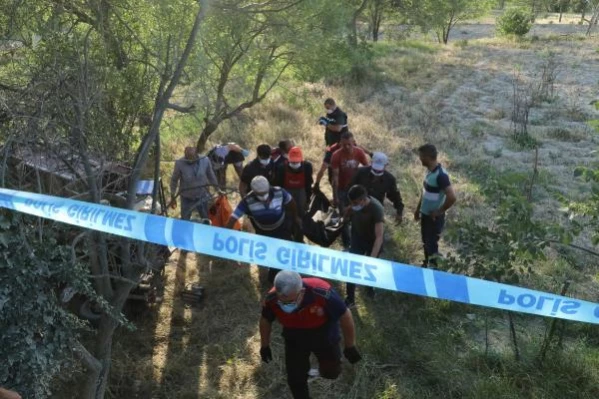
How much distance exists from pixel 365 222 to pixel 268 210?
101cm

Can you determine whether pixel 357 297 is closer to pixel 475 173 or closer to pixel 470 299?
pixel 470 299

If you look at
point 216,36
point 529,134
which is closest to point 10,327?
point 216,36

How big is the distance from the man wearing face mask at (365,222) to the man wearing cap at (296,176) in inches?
43.4

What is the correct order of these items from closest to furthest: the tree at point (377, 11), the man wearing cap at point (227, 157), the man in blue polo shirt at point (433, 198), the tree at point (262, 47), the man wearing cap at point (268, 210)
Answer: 1. the man wearing cap at point (268, 210)
2. the man in blue polo shirt at point (433, 198)
3. the man wearing cap at point (227, 157)
4. the tree at point (262, 47)
5. the tree at point (377, 11)

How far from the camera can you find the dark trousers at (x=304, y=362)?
4406mm

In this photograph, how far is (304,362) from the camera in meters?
4.50

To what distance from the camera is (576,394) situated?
4477 mm

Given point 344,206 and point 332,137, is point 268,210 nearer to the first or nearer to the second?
point 344,206

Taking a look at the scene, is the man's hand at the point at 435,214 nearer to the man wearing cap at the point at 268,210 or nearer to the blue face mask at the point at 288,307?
the man wearing cap at the point at 268,210

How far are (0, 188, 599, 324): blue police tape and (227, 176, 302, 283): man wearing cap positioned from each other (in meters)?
2.21

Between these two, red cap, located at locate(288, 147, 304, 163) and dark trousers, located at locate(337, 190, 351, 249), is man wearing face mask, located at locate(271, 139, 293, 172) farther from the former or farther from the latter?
dark trousers, located at locate(337, 190, 351, 249)

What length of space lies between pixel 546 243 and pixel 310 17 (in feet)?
19.0

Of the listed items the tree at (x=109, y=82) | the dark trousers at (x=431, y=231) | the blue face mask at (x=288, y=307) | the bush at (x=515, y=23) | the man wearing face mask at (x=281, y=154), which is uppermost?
the bush at (x=515, y=23)

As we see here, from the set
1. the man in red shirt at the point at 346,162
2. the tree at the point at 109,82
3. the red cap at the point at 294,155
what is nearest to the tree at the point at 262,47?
the tree at the point at 109,82
